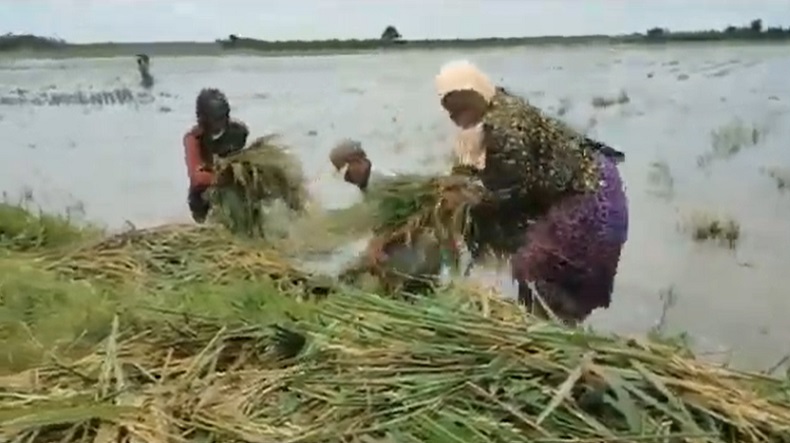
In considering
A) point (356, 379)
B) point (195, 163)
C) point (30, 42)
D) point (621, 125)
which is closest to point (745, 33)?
point (621, 125)

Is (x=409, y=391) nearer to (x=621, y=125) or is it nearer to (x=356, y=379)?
(x=356, y=379)

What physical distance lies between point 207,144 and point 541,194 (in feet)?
2.97

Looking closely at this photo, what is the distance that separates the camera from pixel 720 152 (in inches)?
111

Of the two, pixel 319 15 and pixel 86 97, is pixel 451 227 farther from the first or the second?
pixel 86 97

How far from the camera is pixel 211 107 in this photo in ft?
8.52

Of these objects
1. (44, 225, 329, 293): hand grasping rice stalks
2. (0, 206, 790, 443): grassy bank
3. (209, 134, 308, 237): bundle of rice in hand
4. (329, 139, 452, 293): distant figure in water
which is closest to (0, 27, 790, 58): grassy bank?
(209, 134, 308, 237): bundle of rice in hand

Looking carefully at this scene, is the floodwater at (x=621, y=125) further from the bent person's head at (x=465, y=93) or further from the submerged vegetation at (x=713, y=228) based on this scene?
the bent person's head at (x=465, y=93)

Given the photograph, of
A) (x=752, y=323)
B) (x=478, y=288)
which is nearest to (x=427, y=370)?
(x=478, y=288)

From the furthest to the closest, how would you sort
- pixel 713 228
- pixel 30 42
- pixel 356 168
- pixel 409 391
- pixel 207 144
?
pixel 30 42 < pixel 713 228 < pixel 207 144 < pixel 356 168 < pixel 409 391

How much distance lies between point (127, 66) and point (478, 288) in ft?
5.59

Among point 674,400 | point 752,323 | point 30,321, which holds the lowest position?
point 752,323

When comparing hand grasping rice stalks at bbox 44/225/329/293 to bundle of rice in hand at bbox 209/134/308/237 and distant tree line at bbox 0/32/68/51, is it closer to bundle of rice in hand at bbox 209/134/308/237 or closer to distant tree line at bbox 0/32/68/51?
bundle of rice in hand at bbox 209/134/308/237

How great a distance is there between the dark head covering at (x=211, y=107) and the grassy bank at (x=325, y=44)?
0.32 m

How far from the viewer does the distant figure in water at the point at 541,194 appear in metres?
1.90
